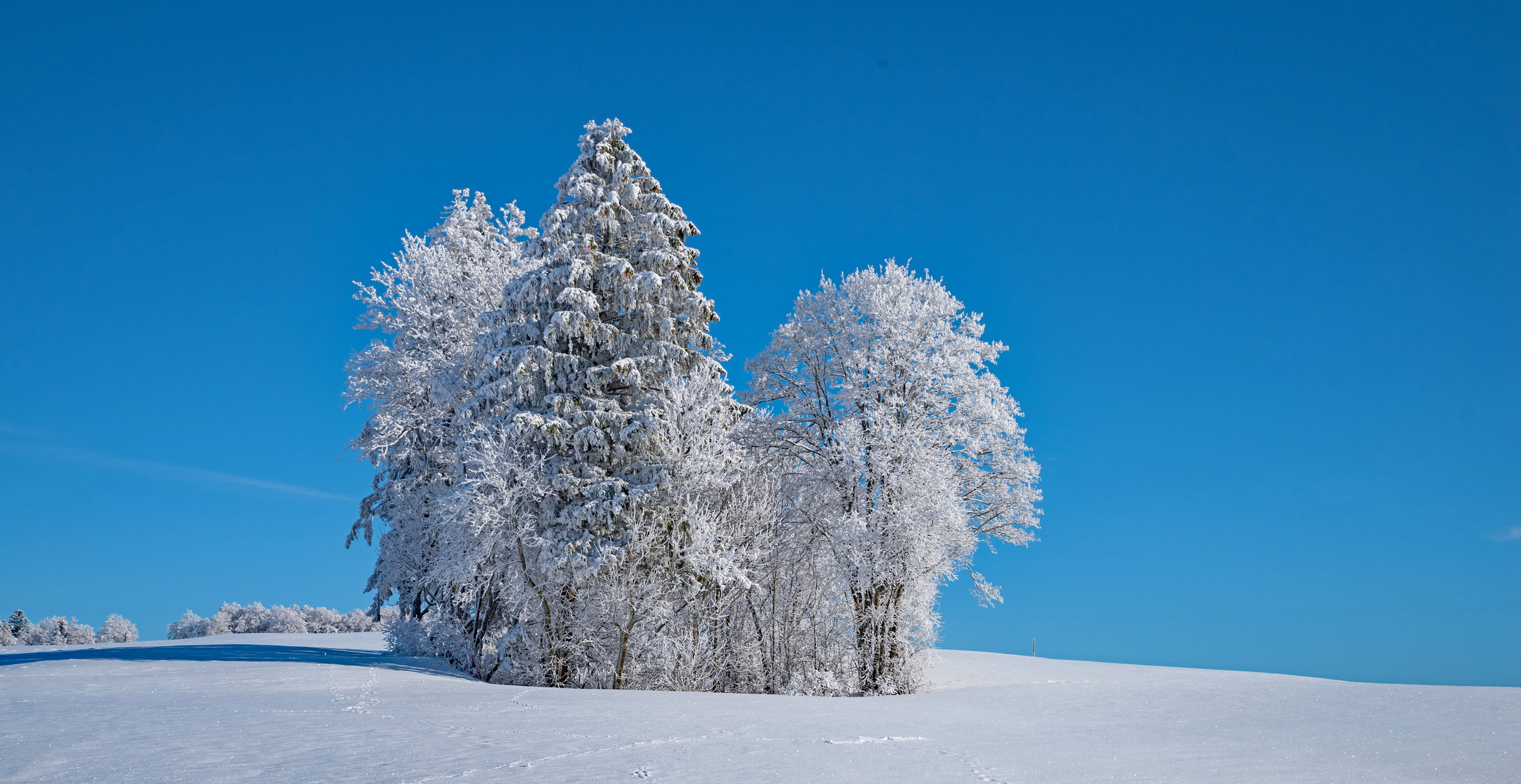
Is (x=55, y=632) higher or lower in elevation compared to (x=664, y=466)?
lower

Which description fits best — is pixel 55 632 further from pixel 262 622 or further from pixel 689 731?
pixel 689 731

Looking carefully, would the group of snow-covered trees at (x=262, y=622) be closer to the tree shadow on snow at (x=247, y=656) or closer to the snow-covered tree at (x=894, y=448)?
the tree shadow on snow at (x=247, y=656)

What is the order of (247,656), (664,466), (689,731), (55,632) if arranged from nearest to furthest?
(689,731) < (664,466) < (247,656) < (55,632)

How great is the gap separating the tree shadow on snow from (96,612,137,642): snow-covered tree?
Result: 31.0m

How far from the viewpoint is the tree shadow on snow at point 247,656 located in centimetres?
2039

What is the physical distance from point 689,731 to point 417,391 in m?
16.9

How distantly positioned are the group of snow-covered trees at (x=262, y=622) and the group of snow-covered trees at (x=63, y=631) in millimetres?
3030

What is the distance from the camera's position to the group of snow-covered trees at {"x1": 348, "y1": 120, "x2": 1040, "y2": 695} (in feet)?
63.9

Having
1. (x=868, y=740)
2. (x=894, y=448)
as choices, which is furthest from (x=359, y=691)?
(x=894, y=448)

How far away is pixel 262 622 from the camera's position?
54.9 m

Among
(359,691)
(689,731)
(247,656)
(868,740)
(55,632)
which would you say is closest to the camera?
(868,740)

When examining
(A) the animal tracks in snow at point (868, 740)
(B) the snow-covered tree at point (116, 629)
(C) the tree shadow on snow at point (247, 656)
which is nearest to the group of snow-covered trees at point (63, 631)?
(B) the snow-covered tree at point (116, 629)

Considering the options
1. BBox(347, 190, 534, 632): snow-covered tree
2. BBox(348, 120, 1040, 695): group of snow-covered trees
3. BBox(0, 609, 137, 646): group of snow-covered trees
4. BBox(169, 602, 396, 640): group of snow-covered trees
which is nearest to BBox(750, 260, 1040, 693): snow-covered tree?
BBox(348, 120, 1040, 695): group of snow-covered trees

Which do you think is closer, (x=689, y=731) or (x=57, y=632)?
(x=689, y=731)
